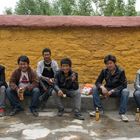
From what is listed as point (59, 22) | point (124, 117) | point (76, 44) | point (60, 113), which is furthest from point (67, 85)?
point (59, 22)

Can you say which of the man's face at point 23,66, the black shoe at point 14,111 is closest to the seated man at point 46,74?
the man's face at point 23,66

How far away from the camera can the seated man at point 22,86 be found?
24.1ft

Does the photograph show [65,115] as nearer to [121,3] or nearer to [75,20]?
[75,20]

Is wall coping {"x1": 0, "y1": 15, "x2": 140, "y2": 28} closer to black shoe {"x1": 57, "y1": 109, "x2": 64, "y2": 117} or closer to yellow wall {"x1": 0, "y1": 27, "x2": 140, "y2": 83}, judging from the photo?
yellow wall {"x1": 0, "y1": 27, "x2": 140, "y2": 83}

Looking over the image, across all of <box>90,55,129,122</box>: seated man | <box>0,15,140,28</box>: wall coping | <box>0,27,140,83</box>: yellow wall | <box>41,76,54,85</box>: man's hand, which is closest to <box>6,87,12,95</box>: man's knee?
<box>41,76,54,85</box>: man's hand

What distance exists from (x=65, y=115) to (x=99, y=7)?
12270 mm

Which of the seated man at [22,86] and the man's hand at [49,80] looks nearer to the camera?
the seated man at [22,86]

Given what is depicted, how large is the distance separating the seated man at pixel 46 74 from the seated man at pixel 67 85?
0.66 feet

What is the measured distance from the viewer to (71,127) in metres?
6.66

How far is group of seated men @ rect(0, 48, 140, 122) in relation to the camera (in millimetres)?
7293

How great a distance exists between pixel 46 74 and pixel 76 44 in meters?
1.55

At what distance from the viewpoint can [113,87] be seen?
7.48 metres

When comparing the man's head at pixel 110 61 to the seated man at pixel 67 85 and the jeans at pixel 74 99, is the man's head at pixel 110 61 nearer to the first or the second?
the seated man at pixel 67 85

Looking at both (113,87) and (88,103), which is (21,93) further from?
(113,87)
